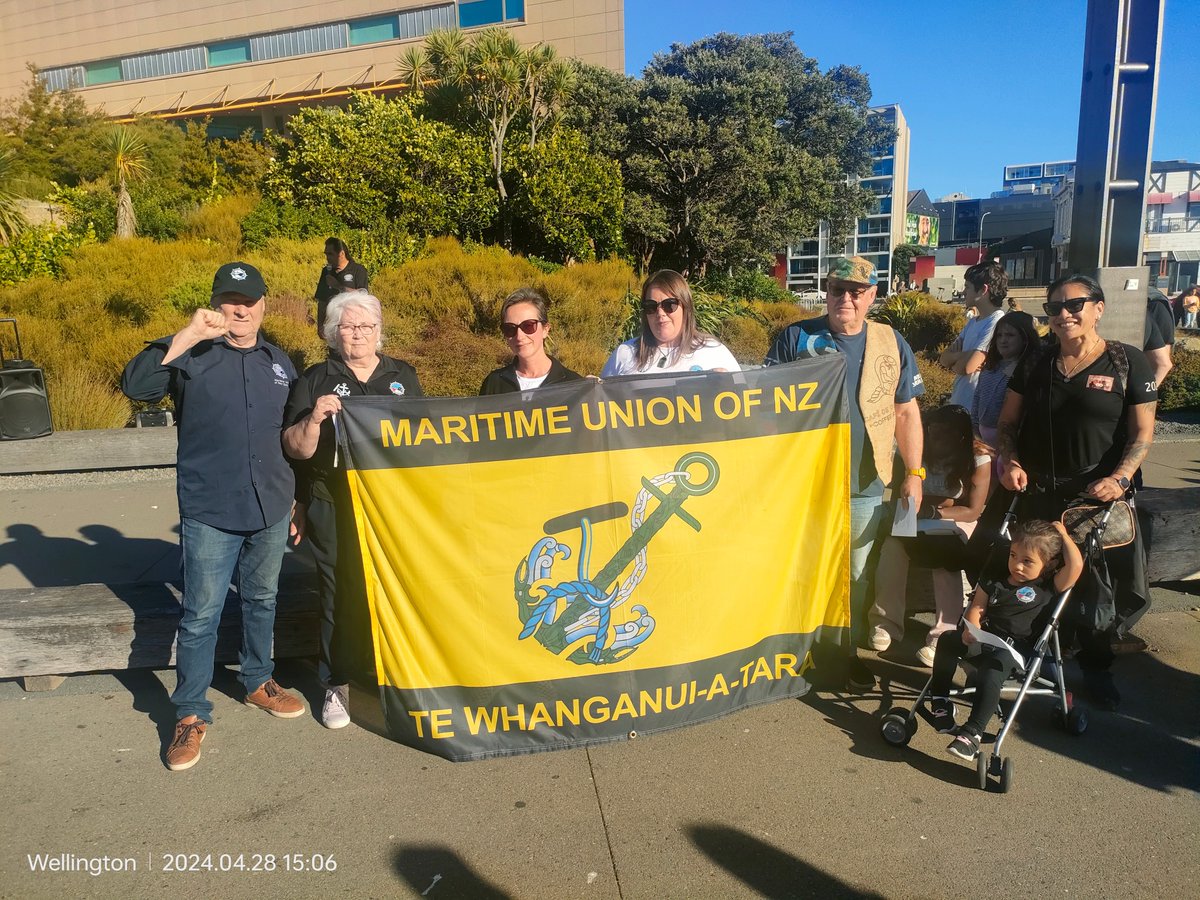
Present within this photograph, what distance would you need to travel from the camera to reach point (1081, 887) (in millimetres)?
2693

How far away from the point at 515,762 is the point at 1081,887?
2032 millimetres

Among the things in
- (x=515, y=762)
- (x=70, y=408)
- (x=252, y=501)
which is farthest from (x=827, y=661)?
(x=70, y=408)

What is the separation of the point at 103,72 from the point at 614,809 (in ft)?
179

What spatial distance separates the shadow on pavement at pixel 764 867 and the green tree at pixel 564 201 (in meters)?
17.8

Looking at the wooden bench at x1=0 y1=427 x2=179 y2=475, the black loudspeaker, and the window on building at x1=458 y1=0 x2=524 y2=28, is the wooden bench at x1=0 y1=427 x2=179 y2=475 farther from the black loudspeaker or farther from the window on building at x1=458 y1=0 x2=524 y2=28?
the window on building at x1=458 y1=0 x2=524 y2=28

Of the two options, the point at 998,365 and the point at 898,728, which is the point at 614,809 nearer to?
the point at 898,728

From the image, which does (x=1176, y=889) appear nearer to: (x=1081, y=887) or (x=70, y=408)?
(x=1081, y=887)

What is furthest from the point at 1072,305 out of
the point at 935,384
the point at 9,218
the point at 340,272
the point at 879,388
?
the point at 9,218

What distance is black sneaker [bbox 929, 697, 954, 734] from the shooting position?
3488mm

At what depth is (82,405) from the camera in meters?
9.39

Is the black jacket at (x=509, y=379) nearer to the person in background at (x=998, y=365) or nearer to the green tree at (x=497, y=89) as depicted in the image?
the person in background at (x=998, y=365)

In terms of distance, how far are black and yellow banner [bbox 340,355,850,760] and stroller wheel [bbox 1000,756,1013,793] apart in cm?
106

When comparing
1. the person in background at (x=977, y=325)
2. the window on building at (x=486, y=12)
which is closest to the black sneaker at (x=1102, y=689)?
the person in background at (x=977, y=325)

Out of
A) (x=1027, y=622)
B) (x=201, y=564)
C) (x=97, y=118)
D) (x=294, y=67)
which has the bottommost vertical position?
(x=1027, y=622)
